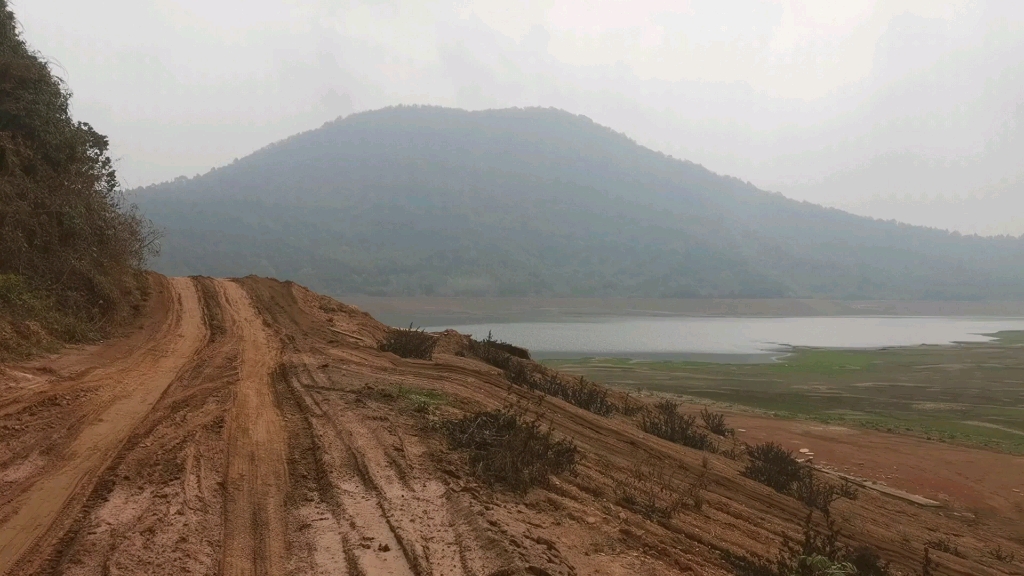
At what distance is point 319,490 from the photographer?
14.8ft

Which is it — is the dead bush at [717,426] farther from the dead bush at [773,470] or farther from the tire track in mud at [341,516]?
the tire track in mud at [341,516]

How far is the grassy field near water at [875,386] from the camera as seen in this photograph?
19.4 m

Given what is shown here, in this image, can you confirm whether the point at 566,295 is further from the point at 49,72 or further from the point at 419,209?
the point at 49,72

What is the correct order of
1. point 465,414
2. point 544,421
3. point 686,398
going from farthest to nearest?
point 686,398
point 544,421
point 465,414

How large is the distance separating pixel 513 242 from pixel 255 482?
145918mm

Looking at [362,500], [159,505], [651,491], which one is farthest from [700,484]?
[159,505]

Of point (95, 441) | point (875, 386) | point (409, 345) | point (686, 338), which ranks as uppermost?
point (409, 345)

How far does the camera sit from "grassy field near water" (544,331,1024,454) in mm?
19391

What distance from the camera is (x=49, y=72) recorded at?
1364 cm

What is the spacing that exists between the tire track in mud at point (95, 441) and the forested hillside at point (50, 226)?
1308 mm

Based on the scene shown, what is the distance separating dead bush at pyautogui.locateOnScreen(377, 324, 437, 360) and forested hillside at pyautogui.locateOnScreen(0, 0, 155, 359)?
4.92 meters

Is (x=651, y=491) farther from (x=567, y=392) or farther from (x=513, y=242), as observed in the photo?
(x=513, y=242)

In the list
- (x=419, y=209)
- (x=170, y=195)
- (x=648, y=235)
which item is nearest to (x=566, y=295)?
(x=648, y=235)

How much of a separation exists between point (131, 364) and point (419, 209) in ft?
523
